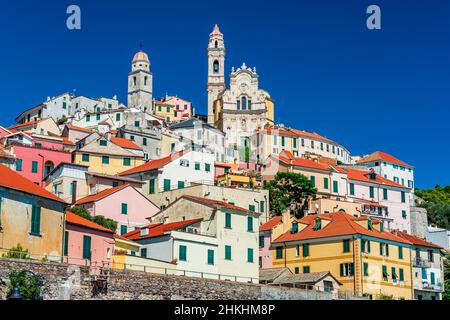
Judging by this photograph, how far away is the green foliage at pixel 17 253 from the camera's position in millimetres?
46188

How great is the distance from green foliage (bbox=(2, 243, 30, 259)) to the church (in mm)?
89250

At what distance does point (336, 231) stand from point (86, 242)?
84.3 ft

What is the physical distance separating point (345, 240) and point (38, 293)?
1466 inches

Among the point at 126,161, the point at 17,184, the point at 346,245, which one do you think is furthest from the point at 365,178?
the point at 17,184

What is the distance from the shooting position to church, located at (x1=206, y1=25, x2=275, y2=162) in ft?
463

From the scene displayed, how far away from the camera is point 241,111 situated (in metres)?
146

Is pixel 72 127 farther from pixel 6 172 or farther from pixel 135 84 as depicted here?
pixel 6 172

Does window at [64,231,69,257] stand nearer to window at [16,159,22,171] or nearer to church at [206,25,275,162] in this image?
window at [16,159,22,171]

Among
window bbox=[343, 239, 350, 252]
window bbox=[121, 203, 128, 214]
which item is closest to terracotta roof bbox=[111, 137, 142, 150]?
window bbox=[121, 203, 128, 214]

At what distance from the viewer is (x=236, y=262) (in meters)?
66.6

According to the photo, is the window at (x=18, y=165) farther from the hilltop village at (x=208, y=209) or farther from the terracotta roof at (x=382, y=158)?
the terracotta roof at (x=382, y=158)

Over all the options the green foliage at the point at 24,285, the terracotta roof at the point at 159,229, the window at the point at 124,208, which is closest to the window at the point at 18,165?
the window at the point at 124,208
